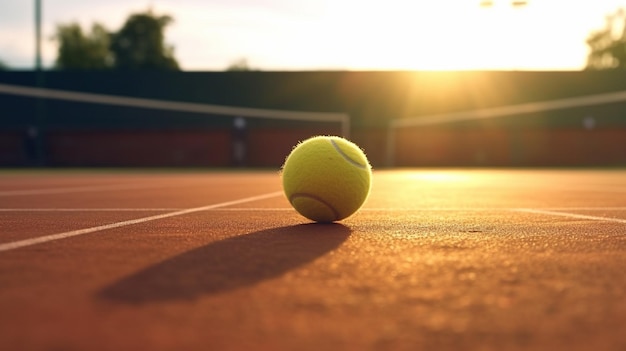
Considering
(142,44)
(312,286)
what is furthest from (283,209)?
(142,44)

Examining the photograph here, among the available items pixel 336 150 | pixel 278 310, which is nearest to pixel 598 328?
pixel 278 310

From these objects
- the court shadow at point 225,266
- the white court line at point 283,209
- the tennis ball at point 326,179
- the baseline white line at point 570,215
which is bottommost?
the white court line at point 283,209

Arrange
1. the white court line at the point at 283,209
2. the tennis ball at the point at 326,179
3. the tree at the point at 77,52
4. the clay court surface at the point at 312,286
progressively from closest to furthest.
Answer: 1. the clay court surface at the point at 312,286
2. the tennis ball at the point at 326,179
3. the white court line at the point at 283,209
4. the tree at the point at 77,52

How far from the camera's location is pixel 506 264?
2859 millimetres

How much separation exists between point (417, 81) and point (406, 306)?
35.7m

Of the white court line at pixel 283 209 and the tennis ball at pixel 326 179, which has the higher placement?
the tennis ball at pixel 326 179

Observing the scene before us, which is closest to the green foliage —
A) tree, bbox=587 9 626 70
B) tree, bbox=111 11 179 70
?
tree, bbox=111 11 179 70

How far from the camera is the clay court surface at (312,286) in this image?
178 cm

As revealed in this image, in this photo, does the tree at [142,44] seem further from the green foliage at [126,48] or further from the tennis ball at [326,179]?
the tennis ball at [326,179]

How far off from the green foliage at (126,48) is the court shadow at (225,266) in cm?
6290

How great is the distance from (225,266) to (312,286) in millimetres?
534

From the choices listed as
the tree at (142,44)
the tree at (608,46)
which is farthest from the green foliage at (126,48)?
the tree at (608,46)

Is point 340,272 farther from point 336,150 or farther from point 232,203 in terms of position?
point 232,203

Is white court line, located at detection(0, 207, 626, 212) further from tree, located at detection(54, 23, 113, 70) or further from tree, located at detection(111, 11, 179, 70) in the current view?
tree, located at detection(54, 23, 113, 70)
